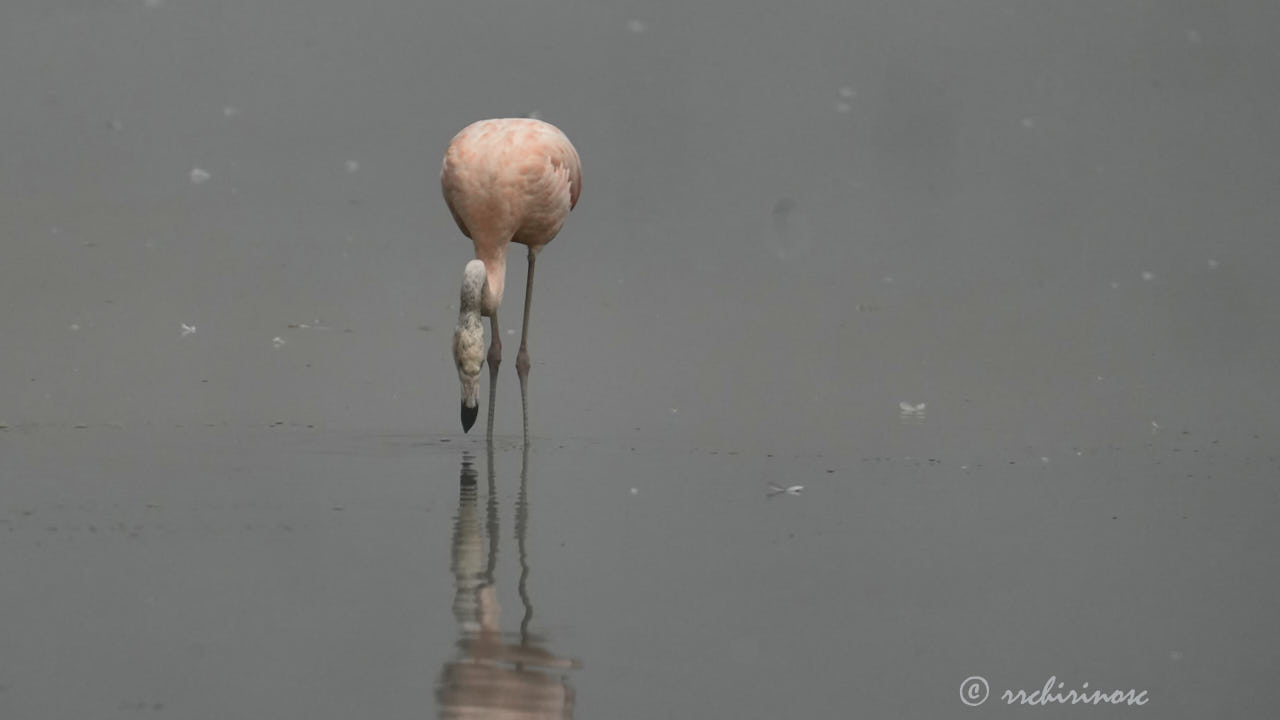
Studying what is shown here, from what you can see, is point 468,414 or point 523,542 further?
point 468,414

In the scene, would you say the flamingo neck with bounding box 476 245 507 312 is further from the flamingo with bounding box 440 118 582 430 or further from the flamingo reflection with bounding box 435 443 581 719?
the flamingo reflection with bounding box 435 443 581 719

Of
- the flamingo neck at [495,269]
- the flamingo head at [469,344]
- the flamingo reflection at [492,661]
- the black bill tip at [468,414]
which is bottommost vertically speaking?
the flamingo reflection at [492,661]

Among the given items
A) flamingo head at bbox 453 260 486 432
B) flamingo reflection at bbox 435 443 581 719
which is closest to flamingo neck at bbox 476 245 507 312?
flamingo head at bbox 453 260 486 432

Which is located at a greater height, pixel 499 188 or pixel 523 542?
pixel 499 188

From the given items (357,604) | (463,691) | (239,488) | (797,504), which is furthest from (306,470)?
(463,691)

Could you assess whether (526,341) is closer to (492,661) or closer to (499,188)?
(499,188)

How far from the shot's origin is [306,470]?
6.80m

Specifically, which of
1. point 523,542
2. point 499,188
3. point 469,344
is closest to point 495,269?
point 499,188

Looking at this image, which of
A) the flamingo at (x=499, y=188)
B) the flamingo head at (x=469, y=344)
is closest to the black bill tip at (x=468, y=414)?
the flamingo head at (x=469, y=344)

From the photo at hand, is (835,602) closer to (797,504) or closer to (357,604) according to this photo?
(357,604)

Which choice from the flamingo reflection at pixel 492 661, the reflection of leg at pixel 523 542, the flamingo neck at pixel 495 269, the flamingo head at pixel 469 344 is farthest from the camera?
the flamingo neck at pixel 495 269

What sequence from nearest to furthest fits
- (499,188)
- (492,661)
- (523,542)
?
1. (492,661)
2. (523,542)
3. (499,188)

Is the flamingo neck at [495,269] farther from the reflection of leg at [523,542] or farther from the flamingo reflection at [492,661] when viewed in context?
the flamingo reflection at [492,661]

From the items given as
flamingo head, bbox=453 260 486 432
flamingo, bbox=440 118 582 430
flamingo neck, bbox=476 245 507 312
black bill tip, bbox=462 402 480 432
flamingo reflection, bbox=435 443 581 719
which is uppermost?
flamingo, bbox=440 118 582 430
